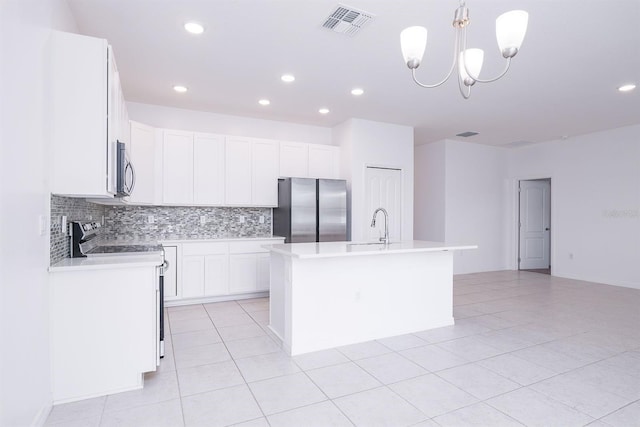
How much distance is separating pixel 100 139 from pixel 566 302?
5700 millimetres

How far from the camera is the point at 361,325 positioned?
328 cm

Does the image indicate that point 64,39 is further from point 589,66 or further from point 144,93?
point 589,66

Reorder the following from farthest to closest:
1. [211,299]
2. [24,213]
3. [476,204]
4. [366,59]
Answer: [476,204] → [211,299] → [366,59] → [24,213]

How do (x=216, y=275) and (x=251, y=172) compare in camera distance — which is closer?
(x=216, y=275)

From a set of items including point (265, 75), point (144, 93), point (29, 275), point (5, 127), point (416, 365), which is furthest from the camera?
point (144, 93)

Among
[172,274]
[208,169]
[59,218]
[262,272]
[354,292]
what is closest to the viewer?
[59,218]

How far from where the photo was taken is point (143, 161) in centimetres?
441

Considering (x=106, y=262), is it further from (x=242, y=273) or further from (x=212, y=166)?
(x=212, y=166)

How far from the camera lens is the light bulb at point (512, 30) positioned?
6.33ft

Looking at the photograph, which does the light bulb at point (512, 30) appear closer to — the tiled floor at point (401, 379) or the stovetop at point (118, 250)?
the tiled floor at point (401, 379)

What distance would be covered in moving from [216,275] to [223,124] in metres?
2.28

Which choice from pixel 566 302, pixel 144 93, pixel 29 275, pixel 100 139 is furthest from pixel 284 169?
pixel 566 302

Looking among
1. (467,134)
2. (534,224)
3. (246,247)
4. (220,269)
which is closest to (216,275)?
(220,269)

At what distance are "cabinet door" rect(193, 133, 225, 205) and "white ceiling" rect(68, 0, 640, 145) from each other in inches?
20.8
